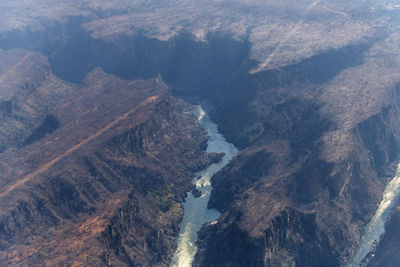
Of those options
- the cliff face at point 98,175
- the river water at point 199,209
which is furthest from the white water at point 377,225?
the cliff face at point 98,175

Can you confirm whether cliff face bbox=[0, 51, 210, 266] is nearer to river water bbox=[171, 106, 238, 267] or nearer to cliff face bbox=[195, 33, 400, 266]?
river water bbox=[171, 106, 238, 267]

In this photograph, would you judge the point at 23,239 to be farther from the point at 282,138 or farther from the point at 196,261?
the point at 282,138

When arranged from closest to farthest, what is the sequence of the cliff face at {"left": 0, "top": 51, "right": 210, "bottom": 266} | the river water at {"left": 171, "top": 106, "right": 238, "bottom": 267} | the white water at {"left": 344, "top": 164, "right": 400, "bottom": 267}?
the cliff face at {"left": 0, "top": 51, "right": 210, "bottom": 266} → the white water at {"left": 344, "top": 164, "right": 400, "bottom": 267} → the river water at {"left": 171, "top": 106, "right": 238, "bottom": 267}

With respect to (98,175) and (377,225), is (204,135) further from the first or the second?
(377,225)

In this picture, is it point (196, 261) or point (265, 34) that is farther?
point (265, 34)

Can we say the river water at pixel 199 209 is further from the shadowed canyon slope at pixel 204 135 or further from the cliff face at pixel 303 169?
the cliff face at pixel 303 169

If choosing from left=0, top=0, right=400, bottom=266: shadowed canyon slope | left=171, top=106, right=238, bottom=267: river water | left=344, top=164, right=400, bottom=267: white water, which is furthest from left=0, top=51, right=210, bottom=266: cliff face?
left=344, top=164, right=400, bottom=267: white water

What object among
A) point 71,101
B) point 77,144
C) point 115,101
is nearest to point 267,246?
point 77,144

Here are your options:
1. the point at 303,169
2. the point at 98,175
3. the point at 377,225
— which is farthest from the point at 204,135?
the point at 377,225
